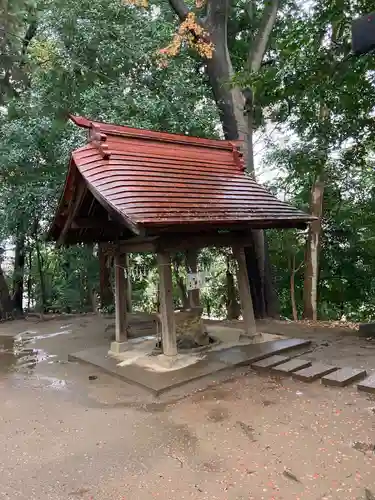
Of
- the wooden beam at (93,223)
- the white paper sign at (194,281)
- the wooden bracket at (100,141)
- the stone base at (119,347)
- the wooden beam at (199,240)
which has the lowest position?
the stone base at (119,347)

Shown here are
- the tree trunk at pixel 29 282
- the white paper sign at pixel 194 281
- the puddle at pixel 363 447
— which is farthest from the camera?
the tree trunk at pixel 29 282

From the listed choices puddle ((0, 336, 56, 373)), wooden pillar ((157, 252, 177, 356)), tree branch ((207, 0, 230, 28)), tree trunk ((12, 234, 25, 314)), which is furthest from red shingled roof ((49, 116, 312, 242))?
tree trunk ((12, 234, 25, 314))

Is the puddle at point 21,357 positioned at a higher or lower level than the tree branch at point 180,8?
lower

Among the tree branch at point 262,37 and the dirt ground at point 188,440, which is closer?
the dirt ground at point 188,440

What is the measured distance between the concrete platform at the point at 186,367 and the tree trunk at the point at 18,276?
21.2 feet

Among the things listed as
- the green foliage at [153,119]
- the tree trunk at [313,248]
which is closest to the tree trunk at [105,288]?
the green foliage at [153,119]

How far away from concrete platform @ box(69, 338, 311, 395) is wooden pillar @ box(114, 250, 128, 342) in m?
0.43

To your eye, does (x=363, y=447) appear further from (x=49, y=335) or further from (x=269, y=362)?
(x=49, y=335)

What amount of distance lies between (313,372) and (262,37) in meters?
7.92

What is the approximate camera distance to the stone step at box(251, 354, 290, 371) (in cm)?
563

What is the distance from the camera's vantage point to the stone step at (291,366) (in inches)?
213

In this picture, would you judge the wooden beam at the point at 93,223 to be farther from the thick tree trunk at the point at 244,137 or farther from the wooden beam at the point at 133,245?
the thick tree trunk at the point at 244,137

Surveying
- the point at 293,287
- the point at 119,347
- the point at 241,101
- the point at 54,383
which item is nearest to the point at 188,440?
the point at 54,383

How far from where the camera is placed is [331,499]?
2.80 meters
